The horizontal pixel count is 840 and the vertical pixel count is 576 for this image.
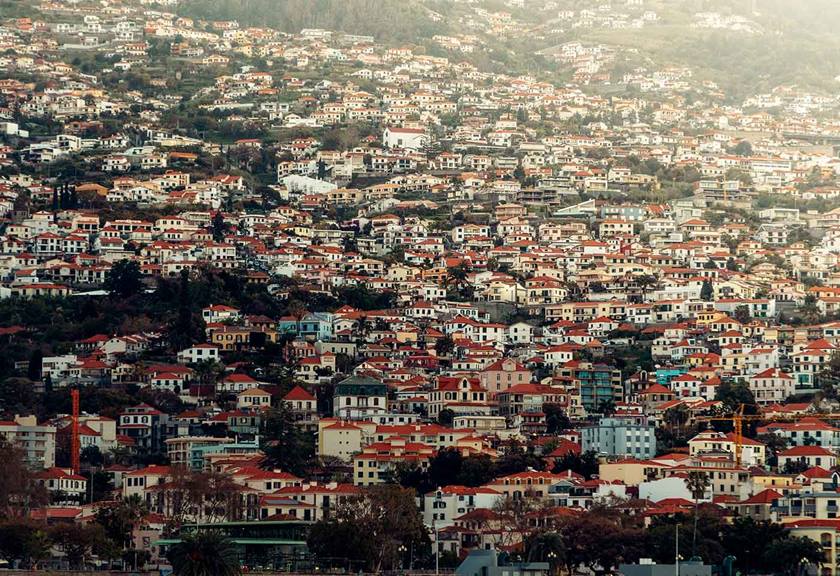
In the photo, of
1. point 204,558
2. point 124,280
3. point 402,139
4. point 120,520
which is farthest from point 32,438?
point 402,139

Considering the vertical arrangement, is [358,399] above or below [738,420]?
below

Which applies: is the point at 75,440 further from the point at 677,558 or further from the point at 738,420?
the point at 677,558

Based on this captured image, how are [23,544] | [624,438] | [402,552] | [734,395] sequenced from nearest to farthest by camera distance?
1. [23,544]
2. [402,552]
3. [624,438]
4. [734,395]

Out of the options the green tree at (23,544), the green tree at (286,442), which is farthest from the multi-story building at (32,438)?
the green tree at (23,544)

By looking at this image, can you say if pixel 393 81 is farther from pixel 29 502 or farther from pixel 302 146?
pixel 29 502

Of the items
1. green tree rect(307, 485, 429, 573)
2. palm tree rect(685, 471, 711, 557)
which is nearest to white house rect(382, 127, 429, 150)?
palm tree rect(685, 471, 711, 557)

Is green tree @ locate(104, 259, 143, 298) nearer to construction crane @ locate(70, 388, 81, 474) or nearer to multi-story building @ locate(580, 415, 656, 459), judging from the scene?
construction crane @ locate(70, 388, 81, 474)
